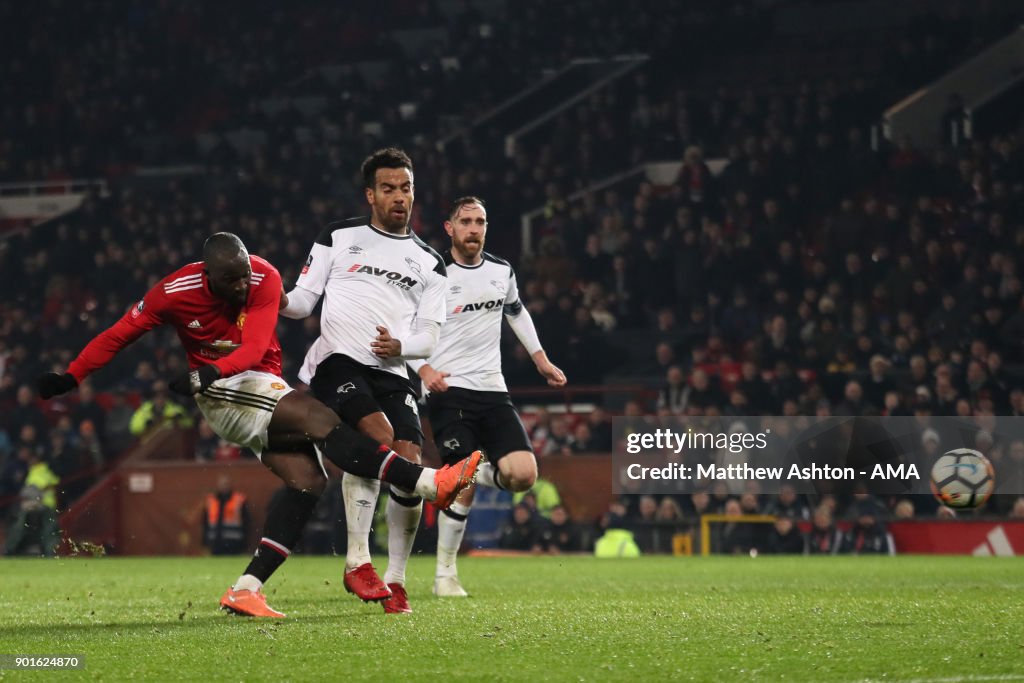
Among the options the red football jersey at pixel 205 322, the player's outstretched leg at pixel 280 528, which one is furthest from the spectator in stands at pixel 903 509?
the red football jersey at pixel 205 322

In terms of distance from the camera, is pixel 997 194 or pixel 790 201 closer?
pixel 997 194

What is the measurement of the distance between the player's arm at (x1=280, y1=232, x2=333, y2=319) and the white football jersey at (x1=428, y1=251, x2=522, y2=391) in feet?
4.25

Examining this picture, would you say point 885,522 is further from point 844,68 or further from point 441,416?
point 844,68

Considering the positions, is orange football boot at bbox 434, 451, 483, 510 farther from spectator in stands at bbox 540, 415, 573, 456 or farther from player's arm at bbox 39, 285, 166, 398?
spectator in stands at bbox 540, 415, 573, 456

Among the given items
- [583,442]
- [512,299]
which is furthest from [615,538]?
[512,299]

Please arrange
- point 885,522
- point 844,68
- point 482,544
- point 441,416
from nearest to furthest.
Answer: point 441,416 < point 885,522 < point 482,544 < point 844,68

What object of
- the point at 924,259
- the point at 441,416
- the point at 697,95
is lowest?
the point at 441,416

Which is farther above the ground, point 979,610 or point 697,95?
point 697,95

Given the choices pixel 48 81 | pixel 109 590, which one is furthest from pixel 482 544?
pixel 48 81

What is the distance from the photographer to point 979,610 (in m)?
7.44

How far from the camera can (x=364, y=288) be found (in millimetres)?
7676

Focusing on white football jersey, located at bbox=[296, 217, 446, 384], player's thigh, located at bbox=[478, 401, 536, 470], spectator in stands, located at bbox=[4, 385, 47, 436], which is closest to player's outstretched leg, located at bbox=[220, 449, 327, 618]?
white football jersey, located at bbox=[296, 217, 446, 384]

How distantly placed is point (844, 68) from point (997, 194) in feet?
24.7

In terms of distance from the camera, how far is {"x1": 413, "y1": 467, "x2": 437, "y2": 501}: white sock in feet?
21.8
